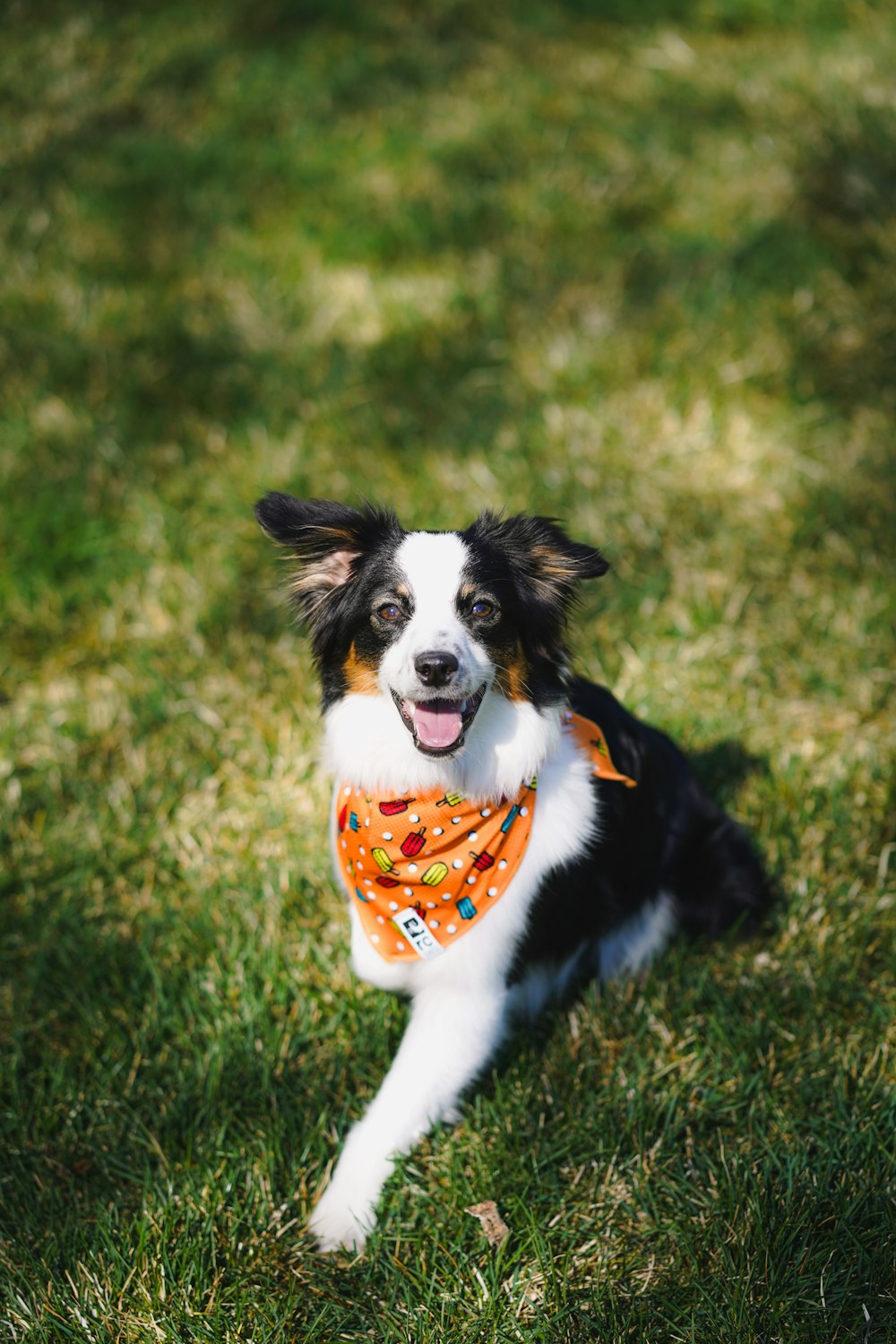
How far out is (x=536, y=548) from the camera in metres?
2.56

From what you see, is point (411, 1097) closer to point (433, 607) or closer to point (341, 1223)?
point (341, 1223)

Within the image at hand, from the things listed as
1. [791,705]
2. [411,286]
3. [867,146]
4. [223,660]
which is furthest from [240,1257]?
[867,146]

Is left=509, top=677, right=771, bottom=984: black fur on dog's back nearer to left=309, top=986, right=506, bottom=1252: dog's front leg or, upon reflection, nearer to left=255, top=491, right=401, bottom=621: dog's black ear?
left=309, top=986, right=506, bottom=1252: dog's front leg

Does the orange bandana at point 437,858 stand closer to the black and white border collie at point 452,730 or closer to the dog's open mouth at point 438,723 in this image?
the black and white border collie at point 452,730

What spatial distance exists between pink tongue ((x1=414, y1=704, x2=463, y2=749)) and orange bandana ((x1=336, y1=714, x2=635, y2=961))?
25 cm

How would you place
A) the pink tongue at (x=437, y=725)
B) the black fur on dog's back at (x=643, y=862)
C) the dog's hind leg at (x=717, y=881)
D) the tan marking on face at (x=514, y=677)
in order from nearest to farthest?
the pink tongue at (x=437, y=725), the tan marking on face at (x=514, y=677), the black fur on dog's back at (x=643, y=862), the dog's hind leg at (x=717, y=881)

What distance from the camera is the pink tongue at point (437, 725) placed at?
7.71ft

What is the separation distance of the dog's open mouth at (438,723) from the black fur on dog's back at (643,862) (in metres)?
0.38

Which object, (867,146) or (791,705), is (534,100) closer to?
(867,146)

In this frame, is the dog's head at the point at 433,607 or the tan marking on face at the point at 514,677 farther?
the tan marking on face at the point at 514,677

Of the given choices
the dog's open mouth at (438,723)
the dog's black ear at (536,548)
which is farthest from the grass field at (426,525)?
the dog's black ear at (536,548)

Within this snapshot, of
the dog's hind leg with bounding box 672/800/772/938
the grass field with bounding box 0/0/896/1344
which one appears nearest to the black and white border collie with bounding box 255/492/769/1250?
the grass field with bounding box 0/0/896/1344

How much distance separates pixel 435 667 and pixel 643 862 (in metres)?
1.02

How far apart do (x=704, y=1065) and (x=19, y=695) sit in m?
2.66
